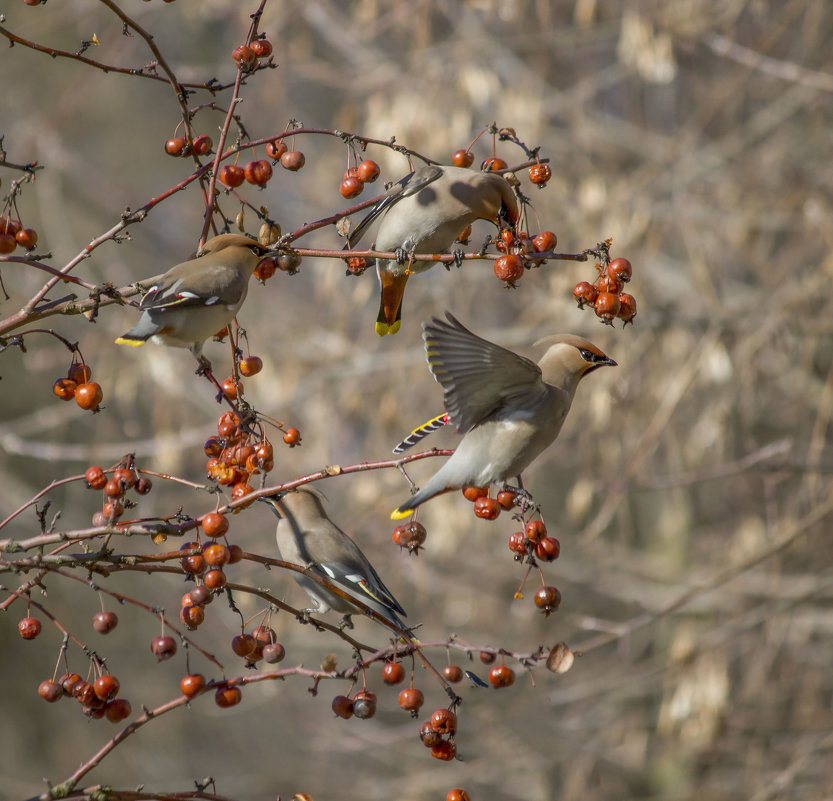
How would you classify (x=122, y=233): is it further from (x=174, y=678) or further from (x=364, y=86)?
(x=174, y=678)

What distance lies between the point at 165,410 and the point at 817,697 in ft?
13.8

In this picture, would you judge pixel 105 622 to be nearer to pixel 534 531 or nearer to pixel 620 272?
pixel 534 531

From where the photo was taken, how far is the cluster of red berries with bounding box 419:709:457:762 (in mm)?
1838

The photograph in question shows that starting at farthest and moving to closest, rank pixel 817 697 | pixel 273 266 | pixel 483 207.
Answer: pixel 817 697 → pixel 483 207 → pixel 273 266

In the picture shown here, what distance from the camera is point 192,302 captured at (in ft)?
7.12

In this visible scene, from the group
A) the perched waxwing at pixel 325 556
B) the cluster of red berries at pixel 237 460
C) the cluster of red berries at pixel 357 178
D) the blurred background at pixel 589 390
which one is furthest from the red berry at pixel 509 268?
the blurred background at pixel 589 390

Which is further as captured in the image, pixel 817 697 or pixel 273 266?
pixel 817 697

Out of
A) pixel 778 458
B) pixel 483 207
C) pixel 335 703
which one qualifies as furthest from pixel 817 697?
pixel 335 703

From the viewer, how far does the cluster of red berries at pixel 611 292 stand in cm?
192

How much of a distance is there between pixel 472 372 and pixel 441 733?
83cm

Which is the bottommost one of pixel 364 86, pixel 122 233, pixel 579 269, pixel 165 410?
pixel 122 233

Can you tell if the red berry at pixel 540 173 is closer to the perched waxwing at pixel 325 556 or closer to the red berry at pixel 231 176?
the red berry at pixel 231 176

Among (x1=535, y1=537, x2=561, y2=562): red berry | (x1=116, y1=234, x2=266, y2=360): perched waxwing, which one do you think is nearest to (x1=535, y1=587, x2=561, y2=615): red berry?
(x1=535, y1=537, x2=561, y2=562): red berry

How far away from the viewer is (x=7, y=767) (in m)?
9.73
